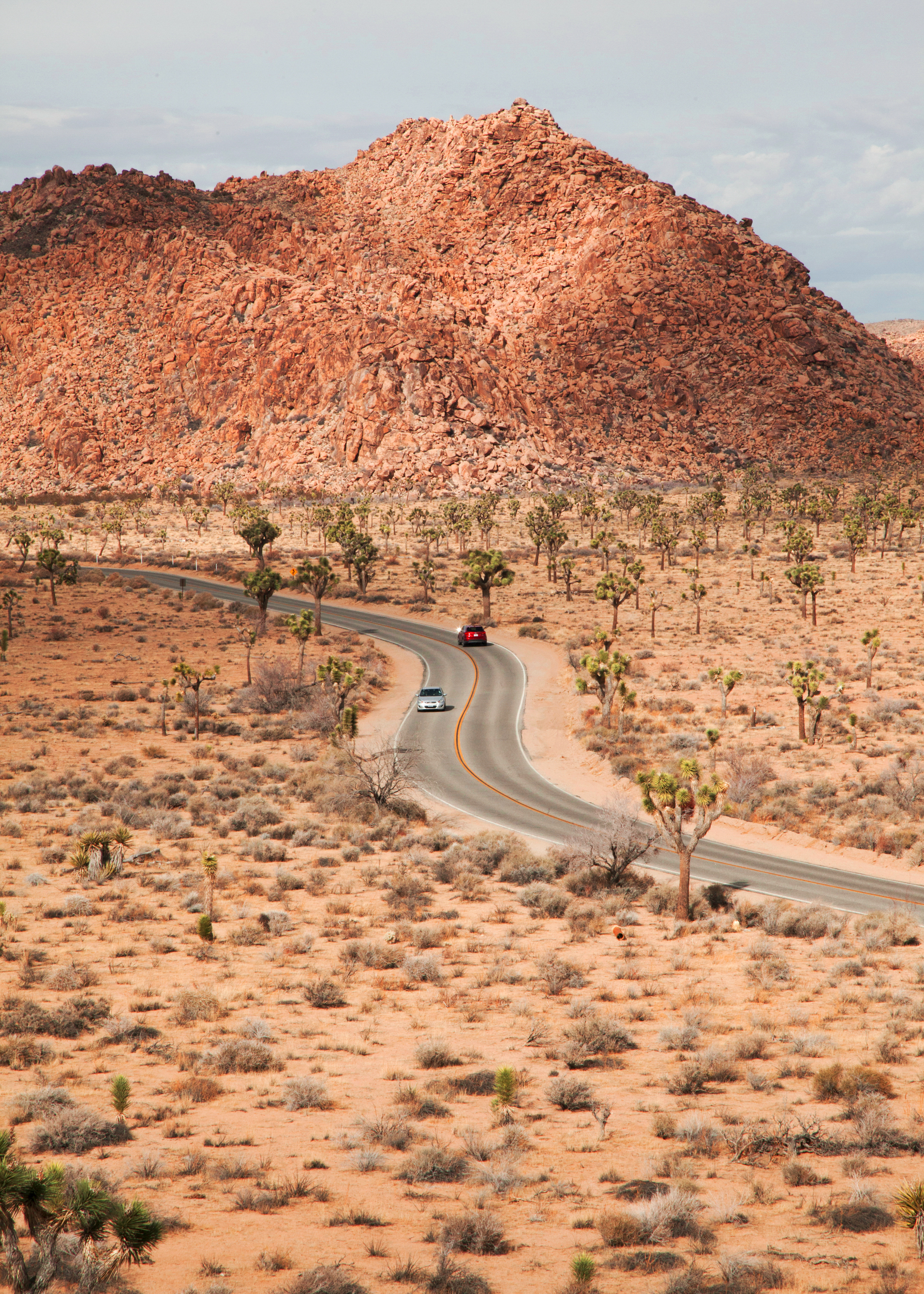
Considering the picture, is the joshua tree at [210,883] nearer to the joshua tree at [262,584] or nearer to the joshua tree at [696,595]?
the joshua tree at [262,584]

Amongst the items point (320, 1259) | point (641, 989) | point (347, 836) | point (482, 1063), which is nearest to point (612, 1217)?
point (320, 1259)

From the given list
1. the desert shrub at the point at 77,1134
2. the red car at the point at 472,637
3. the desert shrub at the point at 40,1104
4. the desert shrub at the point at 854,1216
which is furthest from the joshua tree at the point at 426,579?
the desert shrub at the point at 854,1216

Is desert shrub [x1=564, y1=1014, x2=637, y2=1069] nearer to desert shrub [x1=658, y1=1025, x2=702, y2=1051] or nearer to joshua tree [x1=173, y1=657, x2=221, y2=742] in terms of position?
desert shrub [x1=658, y1=1025, x2=702, y2=1051]

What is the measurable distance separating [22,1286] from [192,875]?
18.1 metres

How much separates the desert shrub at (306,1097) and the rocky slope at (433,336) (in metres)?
122

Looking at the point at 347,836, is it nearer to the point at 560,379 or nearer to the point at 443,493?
the point at 443,493

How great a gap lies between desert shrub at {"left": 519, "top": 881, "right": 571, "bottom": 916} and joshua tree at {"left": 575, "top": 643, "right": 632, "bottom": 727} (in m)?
17.7

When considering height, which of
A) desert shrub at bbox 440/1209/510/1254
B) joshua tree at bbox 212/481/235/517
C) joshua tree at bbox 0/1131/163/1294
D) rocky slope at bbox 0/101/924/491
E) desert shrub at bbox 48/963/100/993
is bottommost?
desert shrub at bbox 48/963/100/993

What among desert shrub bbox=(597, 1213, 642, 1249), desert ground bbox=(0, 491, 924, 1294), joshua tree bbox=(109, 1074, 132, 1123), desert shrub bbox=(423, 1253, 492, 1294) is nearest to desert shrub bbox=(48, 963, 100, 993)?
desert ground bbox=(0, 491, 924, 1294)

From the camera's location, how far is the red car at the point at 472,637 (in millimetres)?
65312

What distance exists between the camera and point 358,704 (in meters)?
50.8

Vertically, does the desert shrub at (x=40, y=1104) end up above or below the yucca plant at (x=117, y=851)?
below

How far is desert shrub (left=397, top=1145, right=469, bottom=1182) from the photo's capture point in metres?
13.1

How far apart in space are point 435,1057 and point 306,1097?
2356mm
